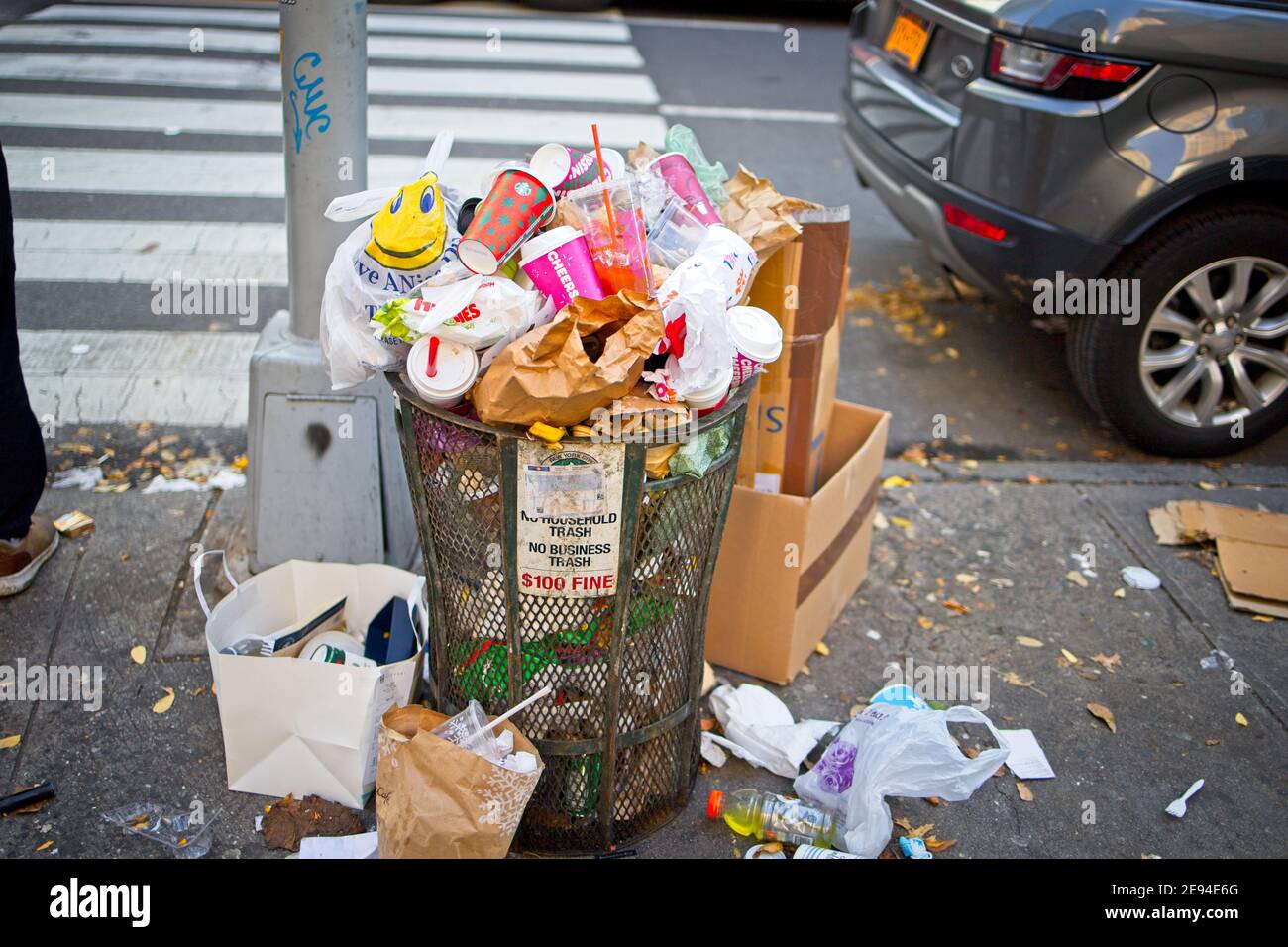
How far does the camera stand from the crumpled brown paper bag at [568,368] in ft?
6.79

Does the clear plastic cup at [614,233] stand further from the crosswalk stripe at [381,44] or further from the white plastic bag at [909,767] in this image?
the crosswalk stripe at [381,44]

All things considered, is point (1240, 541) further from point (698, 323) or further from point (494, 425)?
point (494, 425)

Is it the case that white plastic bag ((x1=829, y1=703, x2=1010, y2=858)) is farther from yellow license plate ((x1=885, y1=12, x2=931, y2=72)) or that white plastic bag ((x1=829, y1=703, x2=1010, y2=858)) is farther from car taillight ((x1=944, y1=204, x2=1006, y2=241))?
yellow license plate ((x1=885, y1=12, x2=931, y2=72))

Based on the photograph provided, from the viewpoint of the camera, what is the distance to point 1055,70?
13.0 ft

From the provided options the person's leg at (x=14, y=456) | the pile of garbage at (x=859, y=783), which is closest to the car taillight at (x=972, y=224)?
the pile of garbage at (x=859, y=783)

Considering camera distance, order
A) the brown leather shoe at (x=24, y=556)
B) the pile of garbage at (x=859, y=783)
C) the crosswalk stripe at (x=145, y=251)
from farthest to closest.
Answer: the crosswalk stripe at (x=145, y=251)
the brown leather shoe at (x=24, y=556)
the pile of garbage at (x=859, y=783)

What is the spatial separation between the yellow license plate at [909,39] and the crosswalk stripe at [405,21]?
15.7ft

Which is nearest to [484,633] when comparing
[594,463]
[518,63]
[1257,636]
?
[594,463]

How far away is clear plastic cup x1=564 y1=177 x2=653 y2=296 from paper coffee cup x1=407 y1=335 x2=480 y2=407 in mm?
344

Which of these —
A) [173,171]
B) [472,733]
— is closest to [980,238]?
[472,733]

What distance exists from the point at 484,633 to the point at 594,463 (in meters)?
0.53

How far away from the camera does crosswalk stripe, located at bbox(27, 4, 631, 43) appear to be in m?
8.58

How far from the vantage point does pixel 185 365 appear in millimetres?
4590

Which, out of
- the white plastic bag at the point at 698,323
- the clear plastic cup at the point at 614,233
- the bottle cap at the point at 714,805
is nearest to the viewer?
the white plastic bag at the point at 698,323
